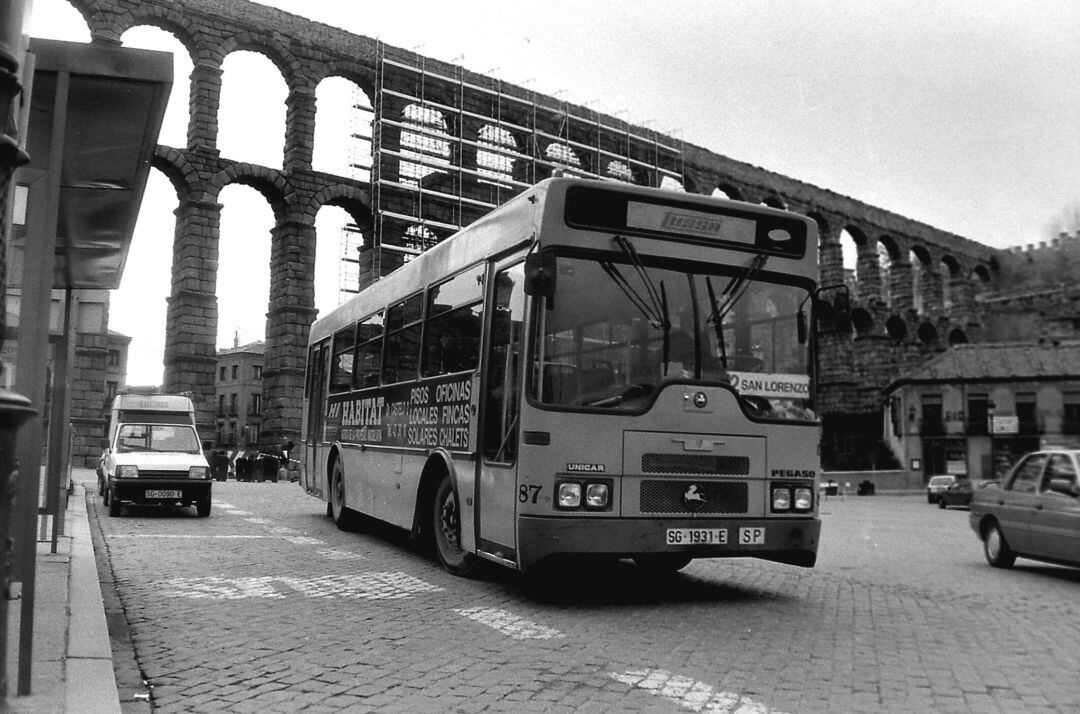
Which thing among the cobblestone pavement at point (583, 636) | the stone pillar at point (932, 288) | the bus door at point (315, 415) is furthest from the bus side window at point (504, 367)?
the stone pillar at point (932, 288)

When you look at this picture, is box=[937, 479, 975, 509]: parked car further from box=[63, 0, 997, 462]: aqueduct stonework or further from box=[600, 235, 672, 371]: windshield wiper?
box=[600, 235, 672, 371]: windshield wiper

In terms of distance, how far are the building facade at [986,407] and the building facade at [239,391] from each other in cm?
5399

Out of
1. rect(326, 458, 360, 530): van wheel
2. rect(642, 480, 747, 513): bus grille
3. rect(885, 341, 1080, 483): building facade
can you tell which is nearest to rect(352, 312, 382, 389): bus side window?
rect(326, 458, 360, 530): van wheel

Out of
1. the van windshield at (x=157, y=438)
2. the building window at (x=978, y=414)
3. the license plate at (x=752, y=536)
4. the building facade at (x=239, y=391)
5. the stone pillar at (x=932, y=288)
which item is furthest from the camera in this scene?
the building facade at (x=239, y=391)

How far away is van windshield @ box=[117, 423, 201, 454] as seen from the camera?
16031 mm

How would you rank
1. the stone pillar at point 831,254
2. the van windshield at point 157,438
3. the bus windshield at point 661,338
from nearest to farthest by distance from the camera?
the bus windshield at point 661,338 → the van windshield at point 157,438 → the stone pillar at point 831,254

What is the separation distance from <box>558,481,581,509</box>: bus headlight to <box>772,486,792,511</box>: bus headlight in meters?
1.56

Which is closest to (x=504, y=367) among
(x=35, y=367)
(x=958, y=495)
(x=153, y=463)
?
(x=35, y=367)

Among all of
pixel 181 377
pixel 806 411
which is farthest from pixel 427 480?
pixel 181 377

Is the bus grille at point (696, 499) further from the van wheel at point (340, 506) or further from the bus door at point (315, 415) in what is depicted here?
the bus door at point (315, 415)

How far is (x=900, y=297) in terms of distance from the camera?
225ft

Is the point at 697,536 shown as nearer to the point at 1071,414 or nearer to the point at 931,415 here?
the point at 1071,414

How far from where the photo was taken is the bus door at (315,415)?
45.9 ft

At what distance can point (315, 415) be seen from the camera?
14445 millimetres
